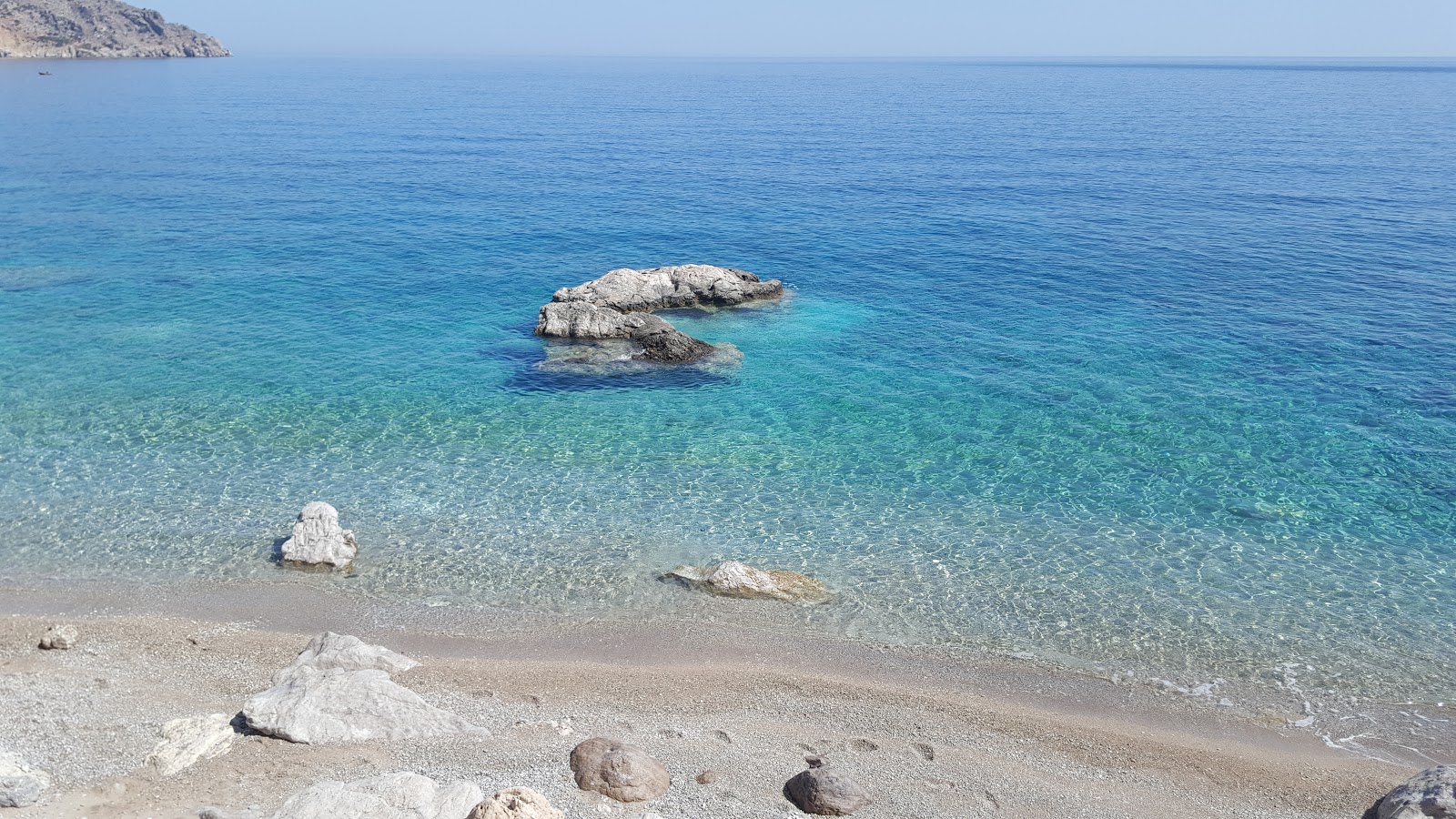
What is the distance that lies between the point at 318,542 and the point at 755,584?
1254cm

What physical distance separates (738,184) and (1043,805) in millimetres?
70743

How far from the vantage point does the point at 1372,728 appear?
2216 centimetres

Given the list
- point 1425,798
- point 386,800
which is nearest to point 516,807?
point 386,800

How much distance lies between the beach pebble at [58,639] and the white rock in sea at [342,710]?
5.97m

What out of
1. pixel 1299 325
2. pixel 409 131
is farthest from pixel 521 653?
pixel 409 131

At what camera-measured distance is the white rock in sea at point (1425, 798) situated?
17.0m

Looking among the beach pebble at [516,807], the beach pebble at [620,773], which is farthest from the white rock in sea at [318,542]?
the beach pebble at [516,807]

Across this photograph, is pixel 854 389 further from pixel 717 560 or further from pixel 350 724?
pixel 350 724

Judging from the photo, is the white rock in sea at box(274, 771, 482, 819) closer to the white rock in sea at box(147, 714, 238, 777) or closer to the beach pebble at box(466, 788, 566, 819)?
the beach pebble at box(466, 788, 566, 819)

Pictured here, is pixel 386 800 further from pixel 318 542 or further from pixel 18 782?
pixel 318 542

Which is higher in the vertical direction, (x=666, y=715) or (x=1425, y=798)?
(x=1425, y=798)

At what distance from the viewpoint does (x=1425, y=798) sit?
1730 cm

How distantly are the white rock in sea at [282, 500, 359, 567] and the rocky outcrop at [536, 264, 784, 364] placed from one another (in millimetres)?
18047

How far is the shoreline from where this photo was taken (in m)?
19.2
